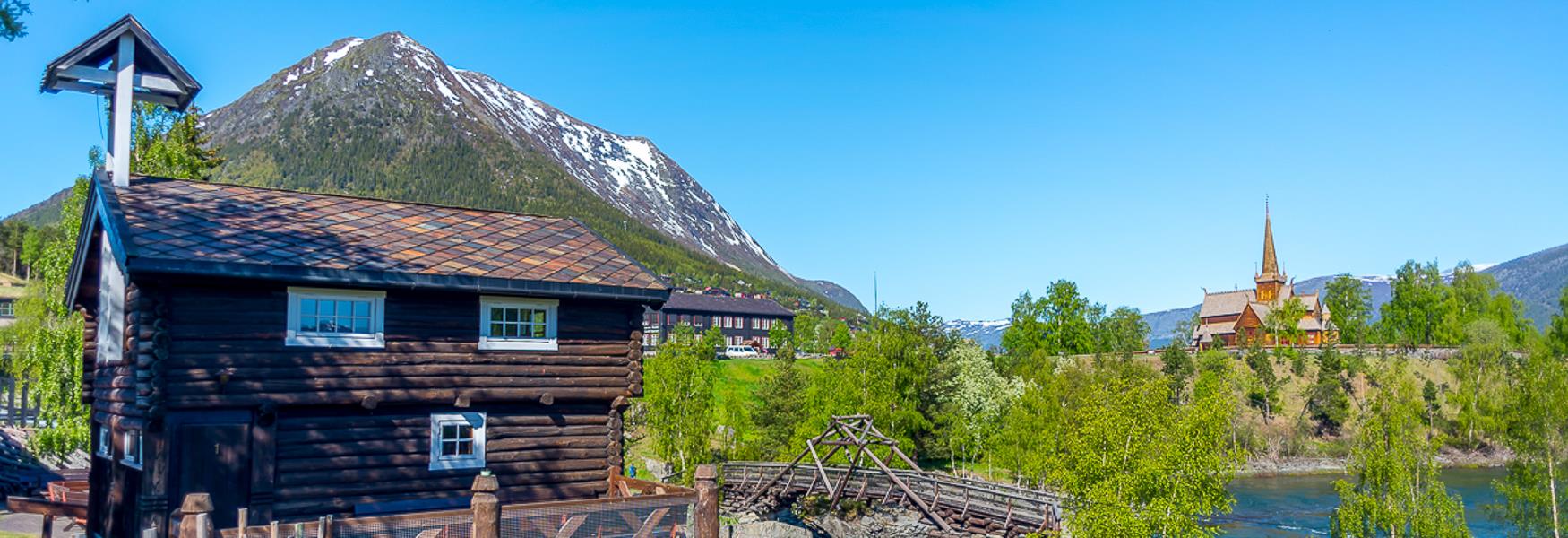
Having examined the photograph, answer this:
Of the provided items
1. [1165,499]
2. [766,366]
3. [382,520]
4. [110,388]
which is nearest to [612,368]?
[382,520]

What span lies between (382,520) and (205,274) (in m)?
4.91

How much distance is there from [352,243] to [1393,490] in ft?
85.2

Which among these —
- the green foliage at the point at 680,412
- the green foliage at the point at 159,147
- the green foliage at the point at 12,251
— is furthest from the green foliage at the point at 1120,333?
the green foliage at the point at 12,251

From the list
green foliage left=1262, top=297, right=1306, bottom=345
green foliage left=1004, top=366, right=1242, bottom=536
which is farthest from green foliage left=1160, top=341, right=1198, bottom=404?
green foliage left=1004, top=366, right=1242, bottom=536

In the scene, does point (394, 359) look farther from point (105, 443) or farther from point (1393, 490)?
point (1393, 490)

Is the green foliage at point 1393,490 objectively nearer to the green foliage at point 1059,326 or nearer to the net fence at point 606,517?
the net fence at point 606,517

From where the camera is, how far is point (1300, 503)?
54031 mm

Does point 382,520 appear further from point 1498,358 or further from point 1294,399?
point 1498,358

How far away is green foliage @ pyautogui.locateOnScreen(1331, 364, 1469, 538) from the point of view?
1087 inches

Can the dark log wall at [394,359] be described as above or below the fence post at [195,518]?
above

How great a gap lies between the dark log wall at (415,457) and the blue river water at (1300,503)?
29.9 meters

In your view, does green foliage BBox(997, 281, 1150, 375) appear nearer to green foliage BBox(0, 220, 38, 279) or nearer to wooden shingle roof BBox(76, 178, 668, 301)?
wooden shingle roof BBox(76, 178, 668, 301)

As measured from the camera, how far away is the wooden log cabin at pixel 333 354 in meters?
15.4

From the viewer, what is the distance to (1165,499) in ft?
77.9
